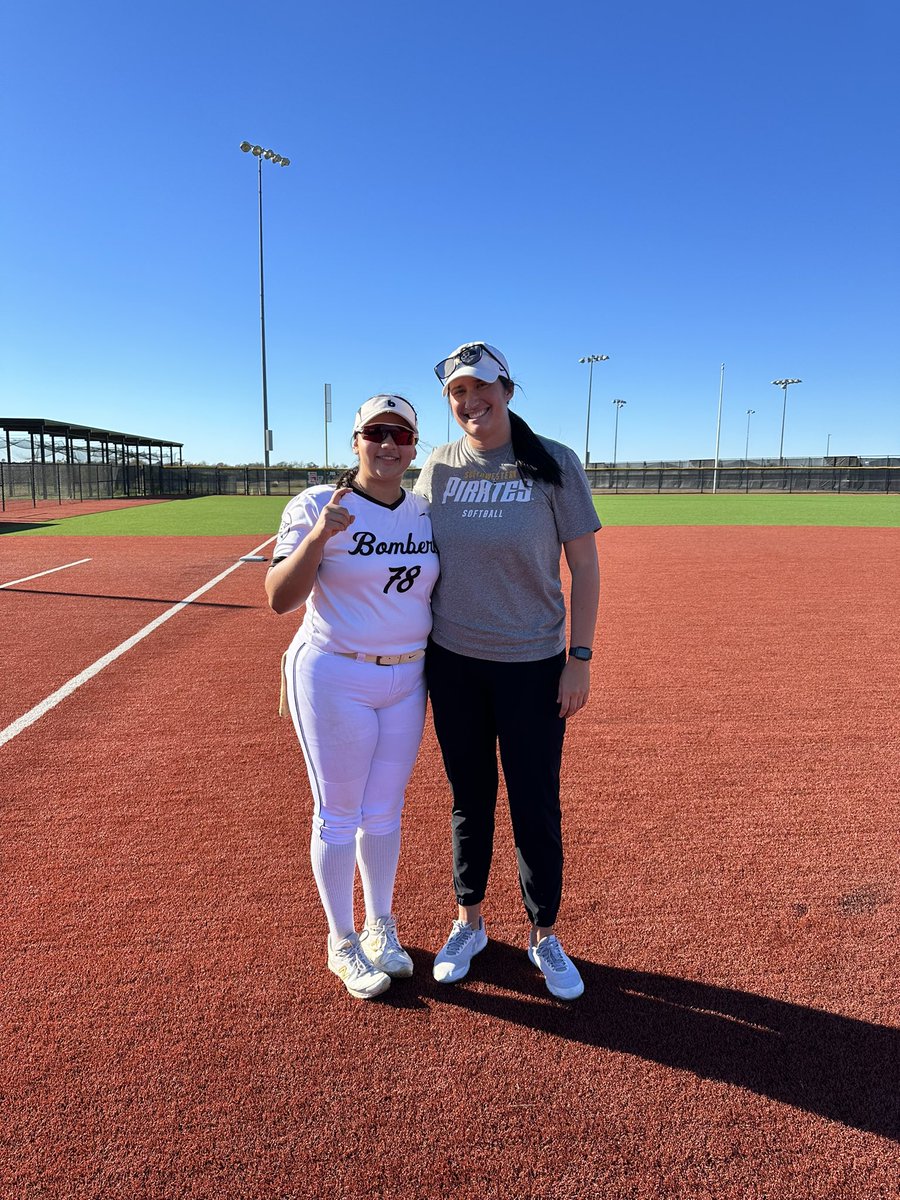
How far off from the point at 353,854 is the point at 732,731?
133 inches

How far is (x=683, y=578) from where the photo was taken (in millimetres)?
11891

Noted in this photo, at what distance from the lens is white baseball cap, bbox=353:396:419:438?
2338 millimetres

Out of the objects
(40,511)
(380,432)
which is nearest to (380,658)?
(380,432)

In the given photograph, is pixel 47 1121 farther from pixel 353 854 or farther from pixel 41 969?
pixel 353 854

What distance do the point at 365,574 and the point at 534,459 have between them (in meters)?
0.68

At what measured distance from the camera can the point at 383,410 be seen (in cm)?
233

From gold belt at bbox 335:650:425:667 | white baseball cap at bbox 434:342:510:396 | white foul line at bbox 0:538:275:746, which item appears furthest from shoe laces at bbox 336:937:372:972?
white foul line at bbox 0:538:275:746

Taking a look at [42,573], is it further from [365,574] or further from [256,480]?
[256,480]

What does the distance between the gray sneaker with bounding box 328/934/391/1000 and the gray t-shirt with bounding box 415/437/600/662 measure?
3.80 ft

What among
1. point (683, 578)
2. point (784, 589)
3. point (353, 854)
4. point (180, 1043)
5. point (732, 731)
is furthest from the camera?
point (683, 578)

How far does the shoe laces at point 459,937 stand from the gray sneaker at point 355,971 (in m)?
0.26

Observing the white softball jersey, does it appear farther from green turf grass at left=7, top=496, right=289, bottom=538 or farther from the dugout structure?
the dugout structure

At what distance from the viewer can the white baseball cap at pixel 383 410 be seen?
2.34 m

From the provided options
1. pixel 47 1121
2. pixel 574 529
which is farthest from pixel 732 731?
pixel 47 1121
